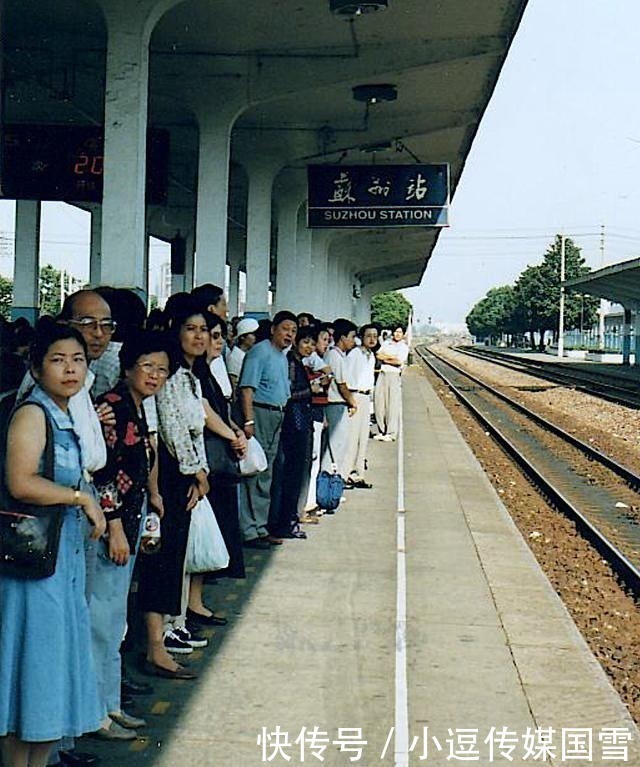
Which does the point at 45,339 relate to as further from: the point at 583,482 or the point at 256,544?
the point at 583,482

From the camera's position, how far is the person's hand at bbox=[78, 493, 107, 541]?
3930 millimetres

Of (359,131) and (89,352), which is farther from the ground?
(359,131)

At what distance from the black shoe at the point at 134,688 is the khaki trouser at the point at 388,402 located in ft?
36.6

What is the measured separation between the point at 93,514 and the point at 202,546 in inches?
72.1

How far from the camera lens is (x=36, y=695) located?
379 cm

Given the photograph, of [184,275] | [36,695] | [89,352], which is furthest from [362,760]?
[184,275]

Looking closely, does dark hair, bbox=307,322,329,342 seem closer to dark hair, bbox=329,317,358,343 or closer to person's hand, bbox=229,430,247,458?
dark hair, bbox=329,317,358,343

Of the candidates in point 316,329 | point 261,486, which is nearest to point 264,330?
point 316,329

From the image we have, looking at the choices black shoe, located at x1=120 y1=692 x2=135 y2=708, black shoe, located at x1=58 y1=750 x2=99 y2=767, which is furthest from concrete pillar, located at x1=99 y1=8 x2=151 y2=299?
black shoe, located at x1=58 y1=750 x2=99 y2=767

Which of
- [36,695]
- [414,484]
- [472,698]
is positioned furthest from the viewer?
[414,484]

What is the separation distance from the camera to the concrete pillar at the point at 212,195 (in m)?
12.7

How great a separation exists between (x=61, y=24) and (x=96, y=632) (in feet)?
25.5

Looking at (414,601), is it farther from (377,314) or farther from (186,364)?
(377,314)

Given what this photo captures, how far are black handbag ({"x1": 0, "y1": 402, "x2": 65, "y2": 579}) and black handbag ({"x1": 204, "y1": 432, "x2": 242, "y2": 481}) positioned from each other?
8.54 ft
